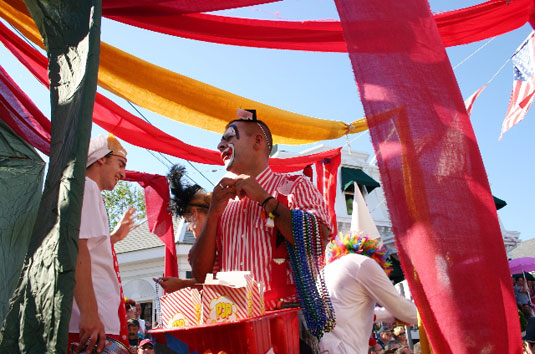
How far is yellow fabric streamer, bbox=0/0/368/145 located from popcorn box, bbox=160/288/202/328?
266 centimetres

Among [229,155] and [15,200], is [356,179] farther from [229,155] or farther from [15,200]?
[229,155]

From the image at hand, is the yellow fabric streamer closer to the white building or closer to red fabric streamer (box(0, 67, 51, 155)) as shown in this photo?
red fabric streamer (box(0, 67, 51, 155))

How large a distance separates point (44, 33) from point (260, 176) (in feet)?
4.04

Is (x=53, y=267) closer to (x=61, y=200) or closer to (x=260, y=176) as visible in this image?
(x=61, y=200)

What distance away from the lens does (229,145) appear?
262 centimetres

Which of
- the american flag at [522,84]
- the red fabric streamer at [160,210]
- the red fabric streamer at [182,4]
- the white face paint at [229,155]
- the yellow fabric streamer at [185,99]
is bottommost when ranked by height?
the white face paint at [229,155]

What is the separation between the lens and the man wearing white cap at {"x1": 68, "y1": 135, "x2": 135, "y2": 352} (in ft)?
5.82

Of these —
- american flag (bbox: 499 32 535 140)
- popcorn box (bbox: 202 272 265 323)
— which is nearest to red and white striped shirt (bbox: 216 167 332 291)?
popcorn box (bbox: 202 272 265 323)

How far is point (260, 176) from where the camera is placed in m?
2.56

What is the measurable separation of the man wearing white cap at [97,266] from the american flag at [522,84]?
4.80 meters

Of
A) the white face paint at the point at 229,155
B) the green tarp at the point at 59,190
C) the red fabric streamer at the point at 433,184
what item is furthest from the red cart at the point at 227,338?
the white face paint at the point at 229,155

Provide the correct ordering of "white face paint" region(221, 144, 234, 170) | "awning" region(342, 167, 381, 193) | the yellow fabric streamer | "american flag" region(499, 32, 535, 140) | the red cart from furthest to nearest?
"awning" region(342, 167, 381, 193) < "american flag" region(499, 32, 535, 140) < the yellow fabric streamer < "white face paint" region(221, 144, 234, 170) < the red cart

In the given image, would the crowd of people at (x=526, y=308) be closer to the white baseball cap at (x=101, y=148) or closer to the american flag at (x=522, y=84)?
the american flag at (x=522, y=84)

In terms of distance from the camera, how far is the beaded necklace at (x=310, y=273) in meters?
2.12
